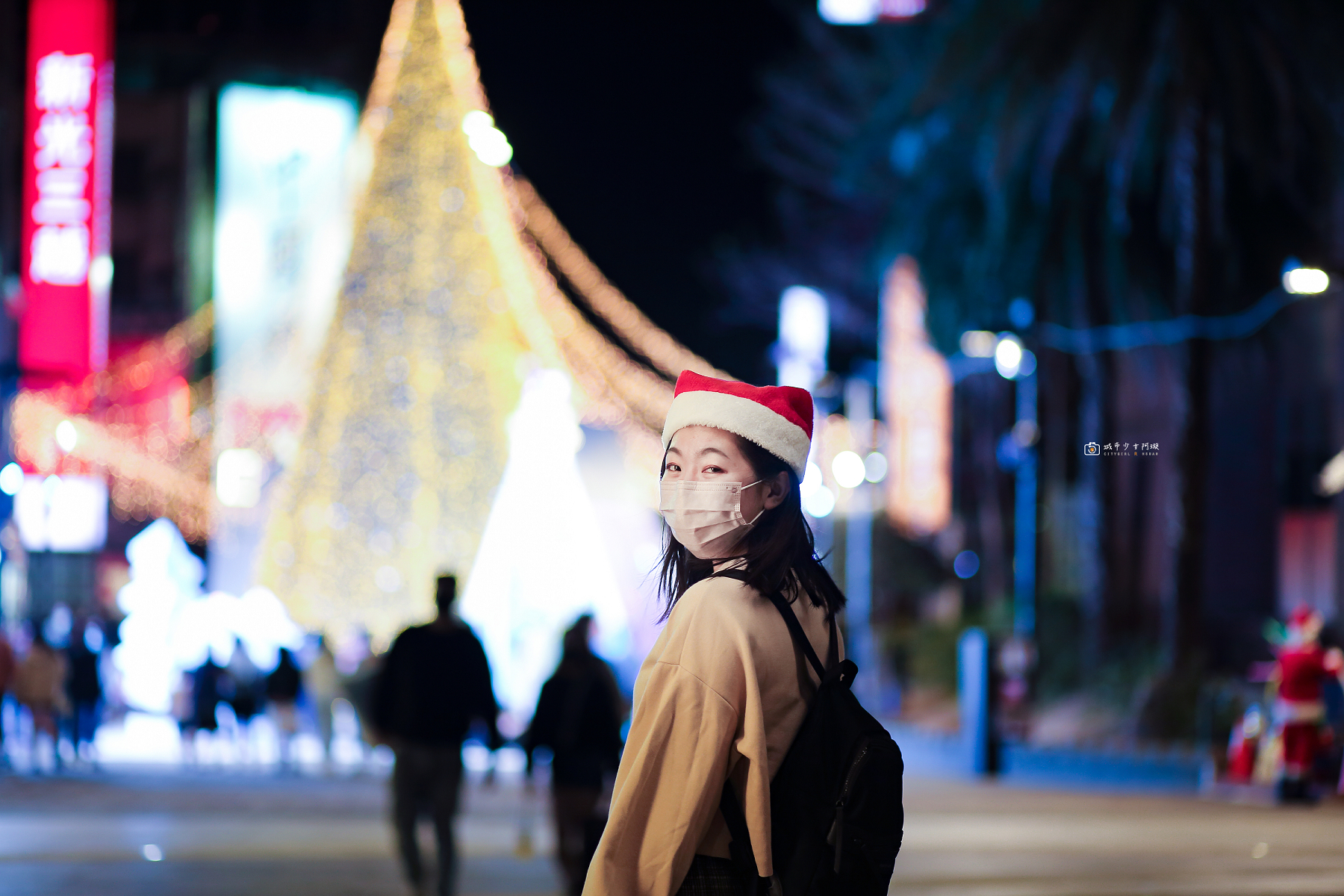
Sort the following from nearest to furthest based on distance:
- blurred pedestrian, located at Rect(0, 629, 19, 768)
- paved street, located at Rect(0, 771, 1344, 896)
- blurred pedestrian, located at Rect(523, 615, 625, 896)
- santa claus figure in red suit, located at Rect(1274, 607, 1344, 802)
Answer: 1. blurred pedestrian, located at Rect(523, 615, 625, 896)
2. paved street, located at Rect(0, 771, 1344, 896)
3. santa claus figure in red suit, located at Rect(1274, 607, 1344, 802)
4. blurred pedestrian, located at Rect(0, 629, 19, 768)

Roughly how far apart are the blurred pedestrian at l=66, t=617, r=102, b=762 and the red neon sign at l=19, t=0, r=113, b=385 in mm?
6640

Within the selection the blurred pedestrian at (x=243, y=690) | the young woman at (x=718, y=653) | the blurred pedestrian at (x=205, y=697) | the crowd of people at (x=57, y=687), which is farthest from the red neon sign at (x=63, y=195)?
the young woman at (x=718, y=653)

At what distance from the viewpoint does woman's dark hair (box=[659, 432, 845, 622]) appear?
3.14m

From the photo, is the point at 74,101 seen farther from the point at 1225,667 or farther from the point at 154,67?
the point at 154,67

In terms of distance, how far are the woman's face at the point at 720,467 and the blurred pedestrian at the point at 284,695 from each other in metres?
16.5

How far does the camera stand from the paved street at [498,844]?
9906mm

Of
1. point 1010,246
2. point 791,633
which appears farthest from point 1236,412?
point 791,633

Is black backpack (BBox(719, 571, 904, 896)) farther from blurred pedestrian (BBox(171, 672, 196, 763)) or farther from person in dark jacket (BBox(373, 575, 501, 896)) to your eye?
blurred pedestrian (BBox(171, 672, 196, 763))

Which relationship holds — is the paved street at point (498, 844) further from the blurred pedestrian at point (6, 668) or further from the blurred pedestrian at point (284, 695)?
the blurred pedestrian at point (284, 695)

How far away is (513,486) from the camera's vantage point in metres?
23.8

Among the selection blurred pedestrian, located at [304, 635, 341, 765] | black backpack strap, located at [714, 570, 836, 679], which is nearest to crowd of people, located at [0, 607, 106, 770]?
blurred pedestrian, located at [304, 635, 341, 765]

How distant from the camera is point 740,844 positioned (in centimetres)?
296

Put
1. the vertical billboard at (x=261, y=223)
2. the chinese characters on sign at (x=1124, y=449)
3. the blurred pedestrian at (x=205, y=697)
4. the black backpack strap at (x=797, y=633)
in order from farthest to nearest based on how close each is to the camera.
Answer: the vertical billboard at (x=261, y=223)
the blurred pedestrian at (x=205, y=697)
the chinese characters on sign at (x=1124, y=449)
the black backpack strap at (x=797, y=633)

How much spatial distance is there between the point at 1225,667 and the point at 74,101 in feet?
69.4
